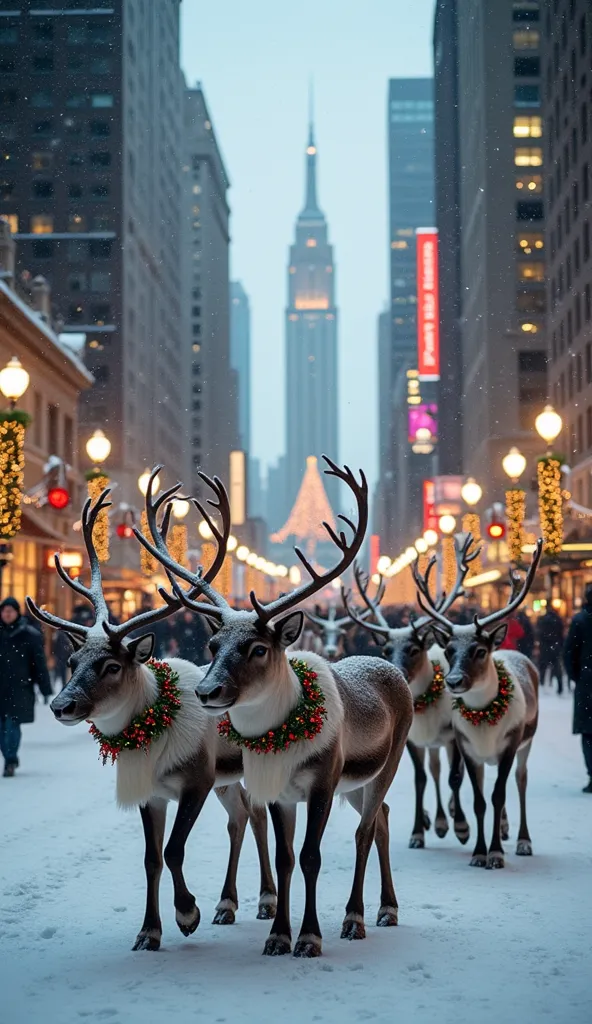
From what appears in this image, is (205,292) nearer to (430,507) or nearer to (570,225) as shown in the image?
(430,507)

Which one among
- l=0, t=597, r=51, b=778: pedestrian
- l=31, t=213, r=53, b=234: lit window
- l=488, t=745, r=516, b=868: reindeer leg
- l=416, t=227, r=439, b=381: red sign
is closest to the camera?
l=488, t=745, r=516, b=868: reindeer leg

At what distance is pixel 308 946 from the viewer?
281 inches

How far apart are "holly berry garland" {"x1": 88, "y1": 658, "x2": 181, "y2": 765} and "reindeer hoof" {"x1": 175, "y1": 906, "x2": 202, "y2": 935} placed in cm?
89

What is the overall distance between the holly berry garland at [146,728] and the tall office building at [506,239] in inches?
2978

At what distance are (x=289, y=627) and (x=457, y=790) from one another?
478 centimetres

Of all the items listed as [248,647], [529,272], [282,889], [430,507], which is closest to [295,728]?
[248,647]

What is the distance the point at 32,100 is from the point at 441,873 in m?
80.8

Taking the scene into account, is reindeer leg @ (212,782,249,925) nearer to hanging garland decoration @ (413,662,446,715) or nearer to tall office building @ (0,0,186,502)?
hanging garland decoration @ (413,662,446,715)

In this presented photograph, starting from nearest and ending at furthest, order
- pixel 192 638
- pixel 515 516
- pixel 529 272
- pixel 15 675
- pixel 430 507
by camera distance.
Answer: pixel 15 675
pixel 515 516
pixel 192 638
pixel 529 272
pixel 430 507

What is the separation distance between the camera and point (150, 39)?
99812 millimetres

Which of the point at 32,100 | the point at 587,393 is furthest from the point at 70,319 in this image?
the point at 587,393

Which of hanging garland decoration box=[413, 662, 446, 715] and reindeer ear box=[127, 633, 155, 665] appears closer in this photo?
reindeer ear box=[127, 633, 155, 665]

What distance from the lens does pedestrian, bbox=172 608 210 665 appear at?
87.0ft

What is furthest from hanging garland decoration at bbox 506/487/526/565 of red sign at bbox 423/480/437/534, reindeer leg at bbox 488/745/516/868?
red sign at bbox 423/480/437/534
